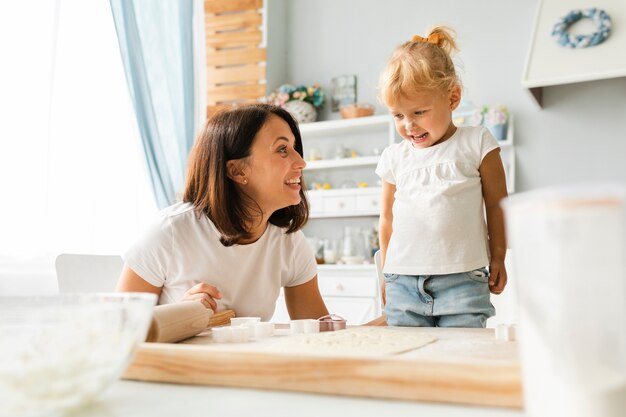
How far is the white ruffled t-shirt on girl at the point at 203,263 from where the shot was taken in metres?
1.46

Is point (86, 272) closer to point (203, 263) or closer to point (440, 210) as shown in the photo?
point (203, 263)

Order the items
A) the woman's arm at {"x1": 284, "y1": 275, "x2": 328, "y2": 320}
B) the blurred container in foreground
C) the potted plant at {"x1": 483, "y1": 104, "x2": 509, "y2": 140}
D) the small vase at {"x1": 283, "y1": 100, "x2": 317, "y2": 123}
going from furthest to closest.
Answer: the small vase at {"x1": 283, "y1": 100, "x2": 317, "y2": 123}, the potted plant at {"x1": 483, "y1": 104, "x2": 509, "y2": 140}, the woman's arm at {"x1": 284, "y1": 275, "x2": 328, "y2": 320}, the blurred container in foreground

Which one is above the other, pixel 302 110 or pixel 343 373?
pixel 302 110

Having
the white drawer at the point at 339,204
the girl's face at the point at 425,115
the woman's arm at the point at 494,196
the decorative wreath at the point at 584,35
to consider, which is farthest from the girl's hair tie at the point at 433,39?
the white drawer at the point at 339,204

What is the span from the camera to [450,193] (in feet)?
5.68

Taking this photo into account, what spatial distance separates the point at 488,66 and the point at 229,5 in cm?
175

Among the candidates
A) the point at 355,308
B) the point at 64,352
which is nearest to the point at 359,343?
the point at 64,352

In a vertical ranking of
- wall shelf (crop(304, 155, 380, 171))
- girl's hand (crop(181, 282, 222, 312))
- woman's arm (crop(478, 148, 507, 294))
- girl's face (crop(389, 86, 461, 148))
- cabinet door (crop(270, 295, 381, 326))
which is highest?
wall shelf (crop(304, 155, 380, 171))

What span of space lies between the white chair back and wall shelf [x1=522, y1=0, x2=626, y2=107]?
254cm

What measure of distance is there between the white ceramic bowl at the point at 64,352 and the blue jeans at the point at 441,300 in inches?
48.9

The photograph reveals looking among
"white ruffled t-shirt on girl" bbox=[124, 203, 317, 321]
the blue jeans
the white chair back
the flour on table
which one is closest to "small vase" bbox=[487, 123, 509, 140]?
the blue jeans

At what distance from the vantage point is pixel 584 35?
338 cm

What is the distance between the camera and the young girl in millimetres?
1686

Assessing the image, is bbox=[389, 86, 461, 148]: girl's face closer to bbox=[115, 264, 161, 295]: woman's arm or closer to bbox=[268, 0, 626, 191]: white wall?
bbox=[115, 264, 161, 295]: woman's arm
